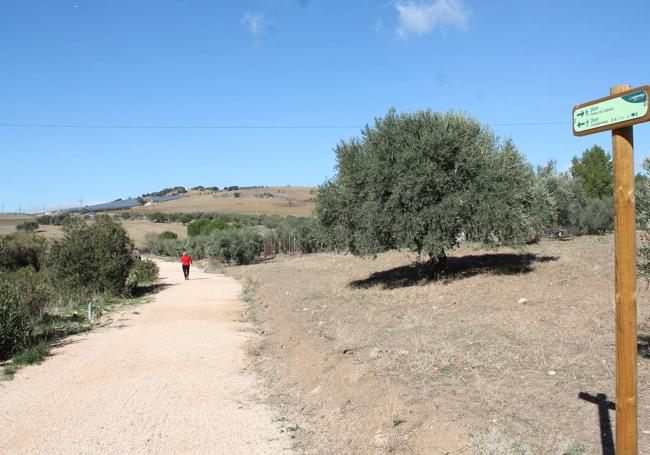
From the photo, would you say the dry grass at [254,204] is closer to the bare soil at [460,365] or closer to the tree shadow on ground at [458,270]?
the tree shadow on ground at [458,270]

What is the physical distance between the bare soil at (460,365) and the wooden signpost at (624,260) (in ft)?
4.92

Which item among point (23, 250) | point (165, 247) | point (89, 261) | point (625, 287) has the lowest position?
point (165, 247)

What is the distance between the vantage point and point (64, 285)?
2112 centimetres

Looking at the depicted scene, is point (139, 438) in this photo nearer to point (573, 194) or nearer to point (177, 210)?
point (573, 194)

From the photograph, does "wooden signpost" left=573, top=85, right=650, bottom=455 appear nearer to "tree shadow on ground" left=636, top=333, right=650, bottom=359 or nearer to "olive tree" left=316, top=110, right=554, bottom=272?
"tree shadow on ground" left=636, top=333, right=650, bottom=359

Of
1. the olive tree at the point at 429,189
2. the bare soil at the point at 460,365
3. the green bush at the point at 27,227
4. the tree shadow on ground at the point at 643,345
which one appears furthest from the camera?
the green bush at the point at 27,227

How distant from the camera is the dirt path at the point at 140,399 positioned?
6.49m

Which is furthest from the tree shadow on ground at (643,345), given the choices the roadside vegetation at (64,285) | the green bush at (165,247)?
the green bush at (165,247)

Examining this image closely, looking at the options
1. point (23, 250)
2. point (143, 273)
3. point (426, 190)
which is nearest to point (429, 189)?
point (426, 190)

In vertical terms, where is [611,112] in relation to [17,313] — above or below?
above

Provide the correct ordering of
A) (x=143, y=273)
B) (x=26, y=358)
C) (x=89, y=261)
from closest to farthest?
(x=26, y=358), (x=89, y=261), (x=143, y=273)

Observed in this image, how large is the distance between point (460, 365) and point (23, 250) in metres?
30.3

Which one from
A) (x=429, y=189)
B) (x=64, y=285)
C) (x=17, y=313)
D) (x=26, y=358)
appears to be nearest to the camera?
(x=26, y=358)

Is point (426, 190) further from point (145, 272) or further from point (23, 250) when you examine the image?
point (23, 250)
